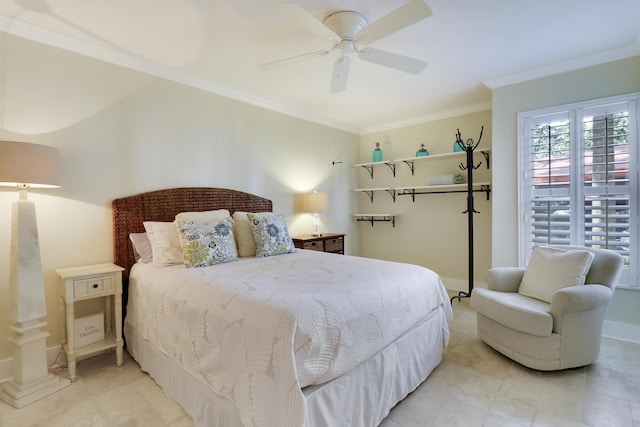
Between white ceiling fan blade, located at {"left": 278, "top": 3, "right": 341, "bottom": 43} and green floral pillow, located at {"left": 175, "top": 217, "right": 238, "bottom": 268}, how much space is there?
5.35ft

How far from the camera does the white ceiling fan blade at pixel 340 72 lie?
7.79ft

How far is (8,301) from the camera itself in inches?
87.9

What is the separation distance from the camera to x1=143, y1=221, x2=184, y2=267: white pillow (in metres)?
2.47

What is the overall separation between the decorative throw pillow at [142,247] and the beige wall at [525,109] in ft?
11.4

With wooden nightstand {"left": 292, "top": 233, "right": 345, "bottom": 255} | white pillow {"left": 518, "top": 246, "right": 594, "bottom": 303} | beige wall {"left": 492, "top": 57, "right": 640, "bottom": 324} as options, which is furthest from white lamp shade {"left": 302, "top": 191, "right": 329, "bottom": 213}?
white pillow {"left": 518, "top": 246, "right": 594, "bottom": 303}

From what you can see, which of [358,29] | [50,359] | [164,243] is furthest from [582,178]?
[50,359]

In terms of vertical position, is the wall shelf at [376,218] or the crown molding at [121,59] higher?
the crown molding at [121,59]

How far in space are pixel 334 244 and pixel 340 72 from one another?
2431 millimetres

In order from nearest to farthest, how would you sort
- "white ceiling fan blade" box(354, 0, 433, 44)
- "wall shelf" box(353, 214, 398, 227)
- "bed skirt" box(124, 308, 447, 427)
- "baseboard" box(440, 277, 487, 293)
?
1. "bed skirt" box(124, 308, 447, 427)
2. "white ceiling fan blade" box(354, 0, 433, 44)
3. "baseboard" box(440, 277, 487, 293)
4. "wall shelf" box(353, 214, 398, 227)

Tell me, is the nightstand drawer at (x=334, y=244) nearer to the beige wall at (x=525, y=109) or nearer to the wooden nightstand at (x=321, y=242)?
the wooden nightstand at (x=321, y=242)

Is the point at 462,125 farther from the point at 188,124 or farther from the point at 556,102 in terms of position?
the point at 188,124

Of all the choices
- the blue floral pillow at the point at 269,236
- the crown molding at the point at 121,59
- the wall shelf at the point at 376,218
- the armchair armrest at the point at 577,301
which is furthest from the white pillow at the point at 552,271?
the crown molding at the point at 121,59

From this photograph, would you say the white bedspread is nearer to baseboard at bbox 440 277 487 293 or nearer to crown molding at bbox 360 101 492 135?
baseboard at bbox 440 277 487 293

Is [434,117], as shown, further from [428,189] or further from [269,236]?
[269,236]
